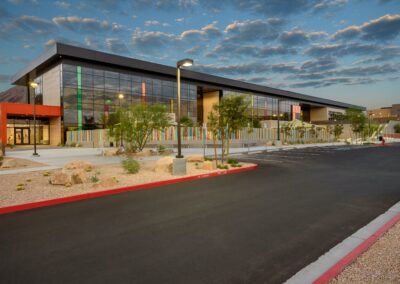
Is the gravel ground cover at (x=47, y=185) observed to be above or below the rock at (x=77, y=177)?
below

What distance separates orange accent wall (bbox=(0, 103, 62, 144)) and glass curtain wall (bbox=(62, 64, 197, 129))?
1.61m

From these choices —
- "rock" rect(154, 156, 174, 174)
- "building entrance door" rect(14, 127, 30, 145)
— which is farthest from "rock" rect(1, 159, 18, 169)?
"building entrance door" rect(14, 127, 30, 145)

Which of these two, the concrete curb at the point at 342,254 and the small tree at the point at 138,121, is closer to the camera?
the concrete curb at the point at 342,254

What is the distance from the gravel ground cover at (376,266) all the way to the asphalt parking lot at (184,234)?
53 cm

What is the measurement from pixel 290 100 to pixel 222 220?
255 ft

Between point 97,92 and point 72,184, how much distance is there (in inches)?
1389

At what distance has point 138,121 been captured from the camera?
21.4 metres

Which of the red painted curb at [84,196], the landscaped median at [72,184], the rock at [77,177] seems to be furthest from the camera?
the rock at [77,177]

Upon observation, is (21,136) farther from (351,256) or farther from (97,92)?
(351,256)

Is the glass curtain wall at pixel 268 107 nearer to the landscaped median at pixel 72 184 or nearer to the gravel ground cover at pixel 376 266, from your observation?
the landscaped median at pixel 72 184

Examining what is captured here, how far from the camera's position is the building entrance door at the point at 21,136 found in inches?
1598

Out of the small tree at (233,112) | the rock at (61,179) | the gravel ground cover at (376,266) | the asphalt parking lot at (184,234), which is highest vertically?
the small tree at (233,112)

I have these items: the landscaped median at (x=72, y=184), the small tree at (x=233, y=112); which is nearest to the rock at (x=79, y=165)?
the landscaped median at (x=72, y=184)

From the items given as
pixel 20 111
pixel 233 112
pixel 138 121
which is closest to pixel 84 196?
pixel 233 112
